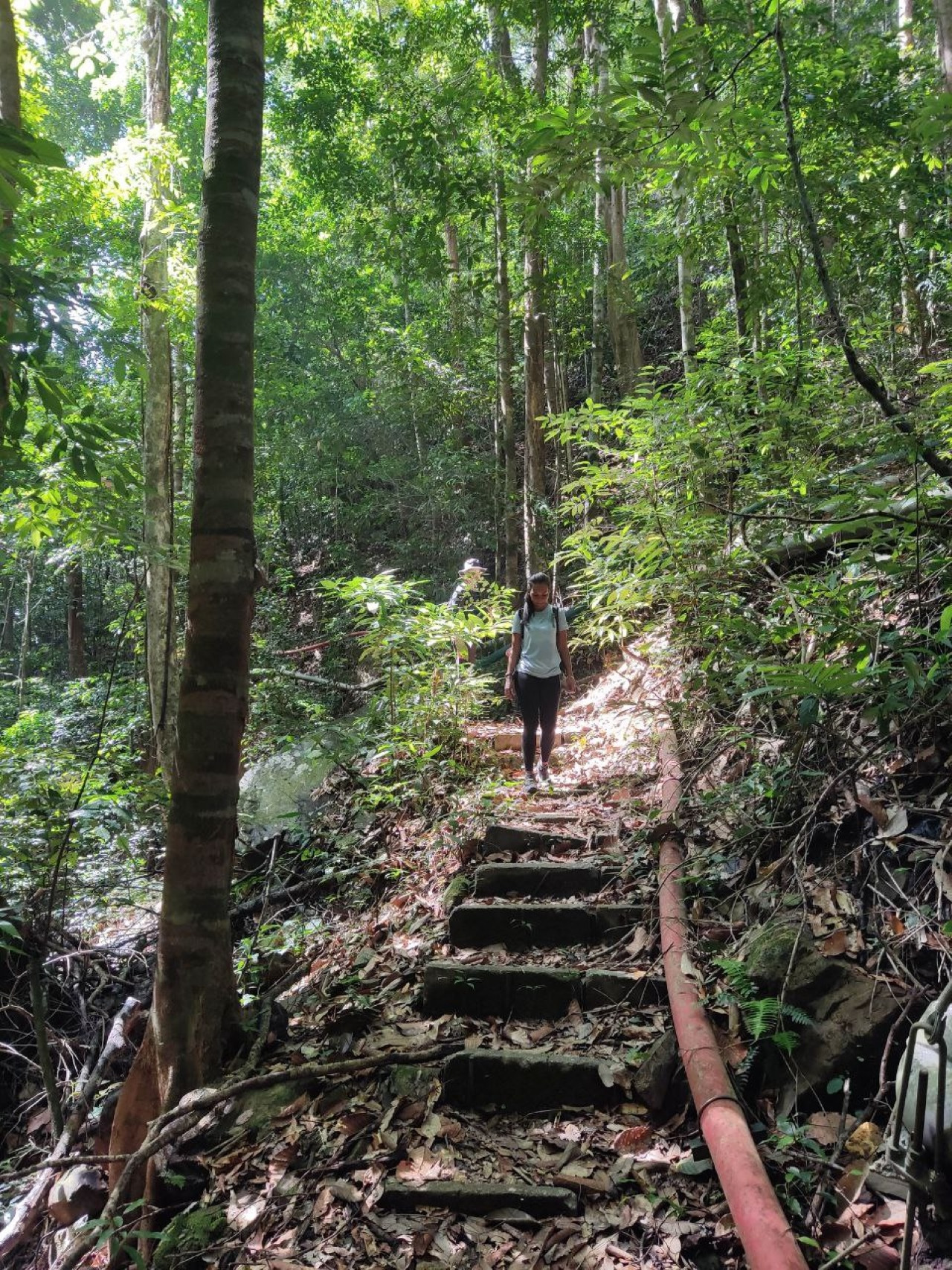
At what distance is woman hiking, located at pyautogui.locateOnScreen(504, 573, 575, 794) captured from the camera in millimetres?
6137

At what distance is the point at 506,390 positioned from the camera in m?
11.4

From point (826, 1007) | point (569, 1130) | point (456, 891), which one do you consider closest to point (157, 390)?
point (456, 891)

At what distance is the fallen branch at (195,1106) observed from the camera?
8.91 ft

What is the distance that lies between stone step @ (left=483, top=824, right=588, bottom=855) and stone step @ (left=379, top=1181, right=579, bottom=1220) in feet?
7.75

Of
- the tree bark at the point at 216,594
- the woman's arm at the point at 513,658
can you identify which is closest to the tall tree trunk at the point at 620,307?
the woman's arm at the point at 513,658

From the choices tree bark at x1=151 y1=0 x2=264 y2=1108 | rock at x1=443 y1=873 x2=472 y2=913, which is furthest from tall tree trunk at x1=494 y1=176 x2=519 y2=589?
tree bark at x1=151 y1=0 x2=264 y2=1108

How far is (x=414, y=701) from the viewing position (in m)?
7.00

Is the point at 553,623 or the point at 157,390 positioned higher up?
the point at 157,390

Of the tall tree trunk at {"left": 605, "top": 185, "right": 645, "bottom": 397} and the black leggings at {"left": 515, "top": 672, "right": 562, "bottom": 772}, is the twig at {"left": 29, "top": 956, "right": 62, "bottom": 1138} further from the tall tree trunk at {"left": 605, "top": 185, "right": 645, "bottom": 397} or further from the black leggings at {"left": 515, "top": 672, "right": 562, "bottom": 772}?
the tall tree trunk at {"left": 605, "top": 185, "right": 645, "bottom": 397}

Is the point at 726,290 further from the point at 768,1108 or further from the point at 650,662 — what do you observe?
the point at 768,1108

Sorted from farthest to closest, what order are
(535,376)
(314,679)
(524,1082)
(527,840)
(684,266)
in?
(535,376), (314,679), (684,266), (527,840), (524,1082)

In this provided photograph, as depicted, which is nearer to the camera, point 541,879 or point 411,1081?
point 411,1081

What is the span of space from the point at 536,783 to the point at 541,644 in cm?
118

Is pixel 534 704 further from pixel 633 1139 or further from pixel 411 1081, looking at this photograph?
pixel 633 1139
